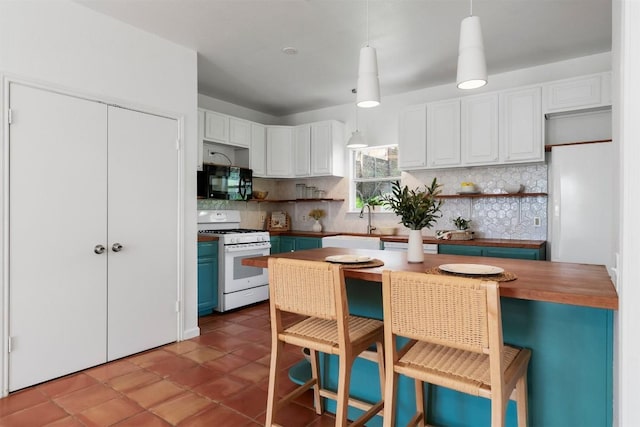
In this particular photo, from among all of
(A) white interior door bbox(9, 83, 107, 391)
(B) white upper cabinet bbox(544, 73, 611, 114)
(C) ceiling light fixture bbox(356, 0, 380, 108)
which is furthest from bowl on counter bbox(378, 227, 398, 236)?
(A) white interior door bbox(9, 83, 107, 391)

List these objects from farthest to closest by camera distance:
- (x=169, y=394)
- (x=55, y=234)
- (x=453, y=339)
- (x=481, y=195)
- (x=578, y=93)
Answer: (x=481, y=195) → (x=578, y=93) → (x=55, y=234) → (x=169, y=394) → (x=453, y=339)

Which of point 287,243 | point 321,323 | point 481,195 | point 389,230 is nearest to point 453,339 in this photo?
point 321,323

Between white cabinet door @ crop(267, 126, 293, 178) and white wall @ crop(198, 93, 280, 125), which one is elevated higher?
white wall @ crop(198, 93, 280, 125)

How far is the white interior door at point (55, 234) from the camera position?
2496mm

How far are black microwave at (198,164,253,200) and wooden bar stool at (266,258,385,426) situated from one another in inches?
123

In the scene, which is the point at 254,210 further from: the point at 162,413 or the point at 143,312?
the point at 162,413

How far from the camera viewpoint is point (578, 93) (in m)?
3.61

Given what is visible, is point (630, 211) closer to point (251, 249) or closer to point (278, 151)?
point (251, 249)

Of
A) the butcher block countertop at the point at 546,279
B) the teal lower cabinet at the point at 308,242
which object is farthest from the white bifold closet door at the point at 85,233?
the teal lower cabinet at the point at 308,242

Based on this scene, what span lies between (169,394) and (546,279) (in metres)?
2.36

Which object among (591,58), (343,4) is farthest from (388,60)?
(591,58)

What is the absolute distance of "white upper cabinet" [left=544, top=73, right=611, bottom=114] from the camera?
3.50 meters

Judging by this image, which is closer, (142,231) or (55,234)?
(55,234)

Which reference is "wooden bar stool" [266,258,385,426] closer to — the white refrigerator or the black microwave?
the white refrigerator
